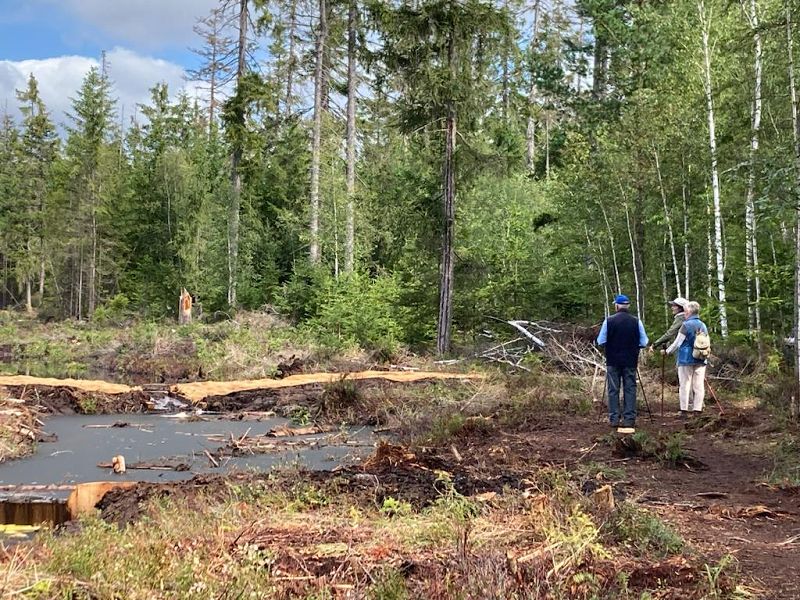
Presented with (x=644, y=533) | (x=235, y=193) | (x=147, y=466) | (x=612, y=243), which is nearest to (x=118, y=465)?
(x=147, y=466)

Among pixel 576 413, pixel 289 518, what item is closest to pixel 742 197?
pixel 576 413

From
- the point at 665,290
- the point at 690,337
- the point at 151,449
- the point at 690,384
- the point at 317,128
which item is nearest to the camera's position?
the point at 151,449

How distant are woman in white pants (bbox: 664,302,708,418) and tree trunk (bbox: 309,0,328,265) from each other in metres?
18.8

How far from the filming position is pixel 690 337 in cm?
1102

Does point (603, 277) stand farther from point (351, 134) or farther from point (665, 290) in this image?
point (351, 134)

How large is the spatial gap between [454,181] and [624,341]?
12268mm

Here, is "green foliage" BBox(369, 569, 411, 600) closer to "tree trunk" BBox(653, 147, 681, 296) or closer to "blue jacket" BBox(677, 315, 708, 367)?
"blue jacket" BBox(677, 315, 708, 367)

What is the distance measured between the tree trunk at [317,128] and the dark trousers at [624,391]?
1906 centimetres

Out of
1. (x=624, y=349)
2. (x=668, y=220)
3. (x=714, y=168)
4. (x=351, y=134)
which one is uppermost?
(x=351, y=134)

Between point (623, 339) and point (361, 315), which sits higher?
point (361, 315)

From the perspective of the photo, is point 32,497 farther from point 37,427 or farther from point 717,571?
point 717,571

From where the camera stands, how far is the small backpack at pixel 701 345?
10.8 metres

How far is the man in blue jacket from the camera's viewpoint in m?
10.3

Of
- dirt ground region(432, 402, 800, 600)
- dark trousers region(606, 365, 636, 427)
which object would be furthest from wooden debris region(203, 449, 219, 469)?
dark trousers region(606, 365, 636, 427)
